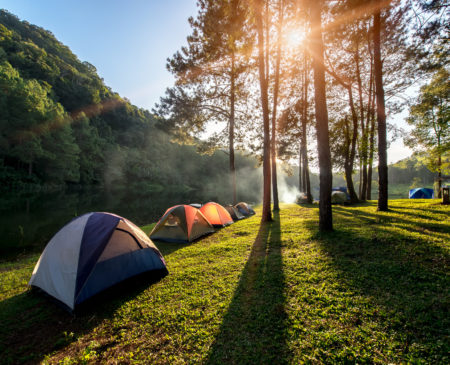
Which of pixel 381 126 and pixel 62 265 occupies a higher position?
pixel 381 126

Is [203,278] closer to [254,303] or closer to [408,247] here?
[254,303]

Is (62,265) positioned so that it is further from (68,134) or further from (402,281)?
(68,134)

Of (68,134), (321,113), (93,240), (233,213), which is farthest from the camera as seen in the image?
(68,134)

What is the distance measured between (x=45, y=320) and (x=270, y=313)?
4561mm

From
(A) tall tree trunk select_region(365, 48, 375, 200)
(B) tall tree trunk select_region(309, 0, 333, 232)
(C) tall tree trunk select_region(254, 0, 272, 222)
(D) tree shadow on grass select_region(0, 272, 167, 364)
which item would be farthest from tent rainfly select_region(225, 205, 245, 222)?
(A) tall tree trunk select_region(365, 48, 375, 200)

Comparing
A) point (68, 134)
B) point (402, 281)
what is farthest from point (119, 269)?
point (68, 134)

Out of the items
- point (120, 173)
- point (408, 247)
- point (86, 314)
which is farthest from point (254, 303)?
point (120, 173)

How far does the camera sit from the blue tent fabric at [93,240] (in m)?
4.12

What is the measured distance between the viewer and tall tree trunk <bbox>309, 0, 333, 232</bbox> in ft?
21.7

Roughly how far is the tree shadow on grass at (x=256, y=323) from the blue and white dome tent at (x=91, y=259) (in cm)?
248

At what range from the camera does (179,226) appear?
29.1 ft

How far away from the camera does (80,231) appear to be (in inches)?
182

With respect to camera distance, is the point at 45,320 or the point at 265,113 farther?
the point at 265,113

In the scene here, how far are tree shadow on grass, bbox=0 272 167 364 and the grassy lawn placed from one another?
0.07ft
